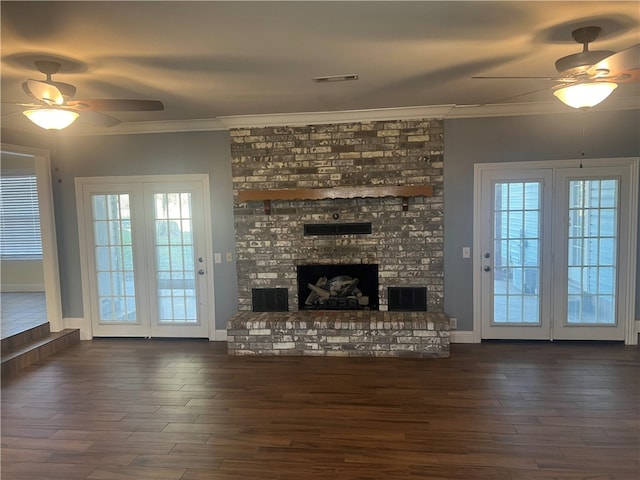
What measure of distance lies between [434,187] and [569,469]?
298 cm

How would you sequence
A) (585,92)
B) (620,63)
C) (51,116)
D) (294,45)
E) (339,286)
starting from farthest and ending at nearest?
(339,286) < (51,116) < (294,45) < (585,92) < (620,63)

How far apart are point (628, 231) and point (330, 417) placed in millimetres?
3857

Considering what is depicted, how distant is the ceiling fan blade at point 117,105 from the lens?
2715 millimetres

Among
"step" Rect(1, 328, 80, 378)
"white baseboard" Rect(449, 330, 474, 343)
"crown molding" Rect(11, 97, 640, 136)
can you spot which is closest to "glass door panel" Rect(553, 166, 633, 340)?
"crown molding" Rect(11, 97, 640, 136)

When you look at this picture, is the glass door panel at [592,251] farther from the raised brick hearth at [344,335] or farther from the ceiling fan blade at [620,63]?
the ceiling fan blade at [620,63]

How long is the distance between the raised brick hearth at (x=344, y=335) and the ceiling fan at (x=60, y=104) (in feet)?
8.48

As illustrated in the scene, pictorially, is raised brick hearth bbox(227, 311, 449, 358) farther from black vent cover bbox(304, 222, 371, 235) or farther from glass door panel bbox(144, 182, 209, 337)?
black vent cover bbox(304, 222, 371, 235)

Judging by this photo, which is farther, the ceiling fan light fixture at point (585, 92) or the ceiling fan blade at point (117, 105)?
the ceiling fan blade at point (117, 105)

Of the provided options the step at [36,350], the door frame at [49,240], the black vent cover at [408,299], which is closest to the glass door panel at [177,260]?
the step at [36,350]

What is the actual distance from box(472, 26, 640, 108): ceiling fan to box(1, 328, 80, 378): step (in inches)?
212

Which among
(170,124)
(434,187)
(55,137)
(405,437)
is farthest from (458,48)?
(55,137)

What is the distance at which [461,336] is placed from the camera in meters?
4.76

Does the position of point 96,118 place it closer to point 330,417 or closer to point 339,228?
point 339,228

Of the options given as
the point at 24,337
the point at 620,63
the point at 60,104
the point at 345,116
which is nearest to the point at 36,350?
the point at 24,337
